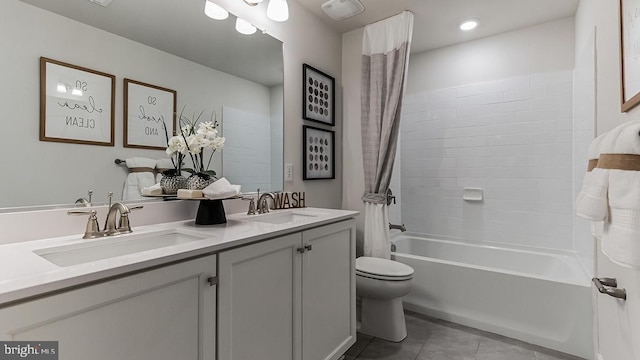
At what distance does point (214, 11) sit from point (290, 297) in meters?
1.62

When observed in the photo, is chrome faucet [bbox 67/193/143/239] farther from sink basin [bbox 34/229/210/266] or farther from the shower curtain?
the shower curtain

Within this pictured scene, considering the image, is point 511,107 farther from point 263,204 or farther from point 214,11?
point 214,11

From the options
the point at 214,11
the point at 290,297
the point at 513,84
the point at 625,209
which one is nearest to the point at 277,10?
the point at 214,11

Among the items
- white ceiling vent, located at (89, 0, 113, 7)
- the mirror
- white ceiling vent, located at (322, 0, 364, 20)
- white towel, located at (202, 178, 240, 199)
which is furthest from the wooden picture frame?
white ceiling vent, located at (89, 0, 113, 7)

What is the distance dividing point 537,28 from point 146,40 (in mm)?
3027

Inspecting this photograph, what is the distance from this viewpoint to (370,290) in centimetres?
203

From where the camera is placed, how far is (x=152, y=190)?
4.53ft

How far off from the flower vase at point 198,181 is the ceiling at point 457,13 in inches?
63.4

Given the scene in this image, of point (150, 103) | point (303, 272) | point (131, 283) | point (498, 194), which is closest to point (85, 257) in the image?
point (131, 283)

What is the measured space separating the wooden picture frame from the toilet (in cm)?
145

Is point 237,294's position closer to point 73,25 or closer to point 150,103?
point 150,103

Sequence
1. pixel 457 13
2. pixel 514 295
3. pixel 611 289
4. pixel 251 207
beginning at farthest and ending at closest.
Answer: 1. pixel 457 13
2. pixel 514 295
3. pixel 251 207
4. pixel 611 289

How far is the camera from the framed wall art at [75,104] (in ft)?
3.54

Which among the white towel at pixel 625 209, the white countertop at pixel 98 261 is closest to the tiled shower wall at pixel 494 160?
the white countertop at pixel 98 261
